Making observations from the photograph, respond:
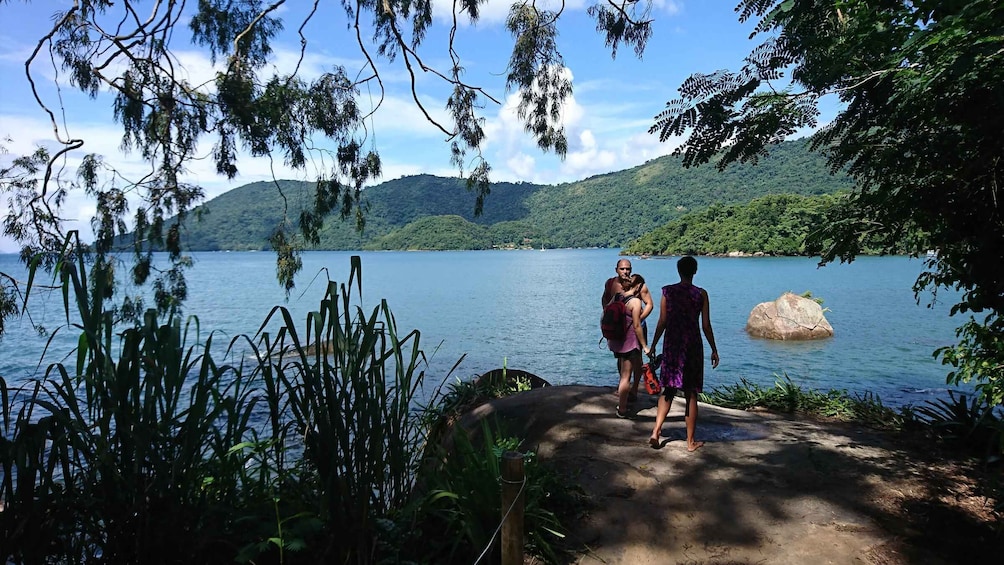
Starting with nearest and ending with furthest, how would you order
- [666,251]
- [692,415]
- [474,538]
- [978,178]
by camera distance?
[474,538] → [978,178] → [692,415] → [666,251]

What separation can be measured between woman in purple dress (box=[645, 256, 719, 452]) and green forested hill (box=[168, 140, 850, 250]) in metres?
83.9

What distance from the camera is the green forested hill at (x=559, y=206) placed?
348 ft

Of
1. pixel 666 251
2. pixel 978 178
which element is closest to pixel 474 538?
pixel 978 178

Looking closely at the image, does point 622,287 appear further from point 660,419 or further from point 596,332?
point 596,332

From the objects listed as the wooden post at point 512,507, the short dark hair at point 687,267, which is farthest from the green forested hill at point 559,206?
the wooden post at point 512,507

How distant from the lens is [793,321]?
57.4 ft

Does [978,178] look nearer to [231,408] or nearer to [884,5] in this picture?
[884,5]

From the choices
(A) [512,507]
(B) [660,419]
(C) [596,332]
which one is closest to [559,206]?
(C) [596,332]

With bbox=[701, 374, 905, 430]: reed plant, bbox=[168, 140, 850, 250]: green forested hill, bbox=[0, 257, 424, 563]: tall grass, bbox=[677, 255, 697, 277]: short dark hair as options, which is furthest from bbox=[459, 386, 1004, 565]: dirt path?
bbox=[168, 140, 850, 250]: green forested hill

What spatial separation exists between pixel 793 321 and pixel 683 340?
567 inches

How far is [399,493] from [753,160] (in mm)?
3363

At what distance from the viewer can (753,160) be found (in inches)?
174

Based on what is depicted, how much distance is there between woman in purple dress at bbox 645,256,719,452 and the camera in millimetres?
4887

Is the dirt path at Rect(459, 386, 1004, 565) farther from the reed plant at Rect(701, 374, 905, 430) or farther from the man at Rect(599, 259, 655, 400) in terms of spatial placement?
the man at Rect(599, 259, 655, 400)
